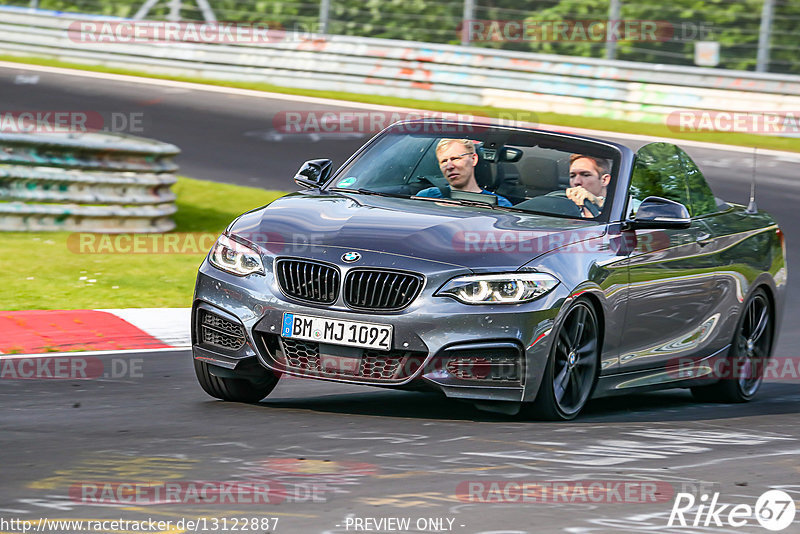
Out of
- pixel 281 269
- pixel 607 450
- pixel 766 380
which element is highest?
pixel 281 269

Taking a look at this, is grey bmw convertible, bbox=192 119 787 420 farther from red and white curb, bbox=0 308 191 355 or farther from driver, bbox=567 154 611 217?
red and white curb, bbox=0 308 191 355

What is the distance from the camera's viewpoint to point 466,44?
924 inches

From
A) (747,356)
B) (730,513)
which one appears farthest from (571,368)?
(747,356)

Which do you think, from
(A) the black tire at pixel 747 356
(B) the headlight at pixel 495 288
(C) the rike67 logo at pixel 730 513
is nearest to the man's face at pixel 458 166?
(B) the headlight at pixel 495 288

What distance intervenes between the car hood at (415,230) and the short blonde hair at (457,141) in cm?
54

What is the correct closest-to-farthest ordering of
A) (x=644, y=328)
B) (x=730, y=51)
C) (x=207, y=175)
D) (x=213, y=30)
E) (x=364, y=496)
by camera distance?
(x=364, y=496)
(x=644, y=328)
(x=207, y=175)
(x=730, y=51)
(x=213, y=30)

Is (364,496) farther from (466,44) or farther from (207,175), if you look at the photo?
(466,44)

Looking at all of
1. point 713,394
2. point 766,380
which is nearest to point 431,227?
point 713,394

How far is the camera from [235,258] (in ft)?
23.0

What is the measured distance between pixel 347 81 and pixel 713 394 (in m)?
15.6

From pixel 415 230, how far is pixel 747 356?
3.09m

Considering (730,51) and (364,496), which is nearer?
(364,496)

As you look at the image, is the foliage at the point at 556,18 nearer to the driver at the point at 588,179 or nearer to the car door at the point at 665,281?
the car door at the point at 665,281

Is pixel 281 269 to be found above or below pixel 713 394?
above
